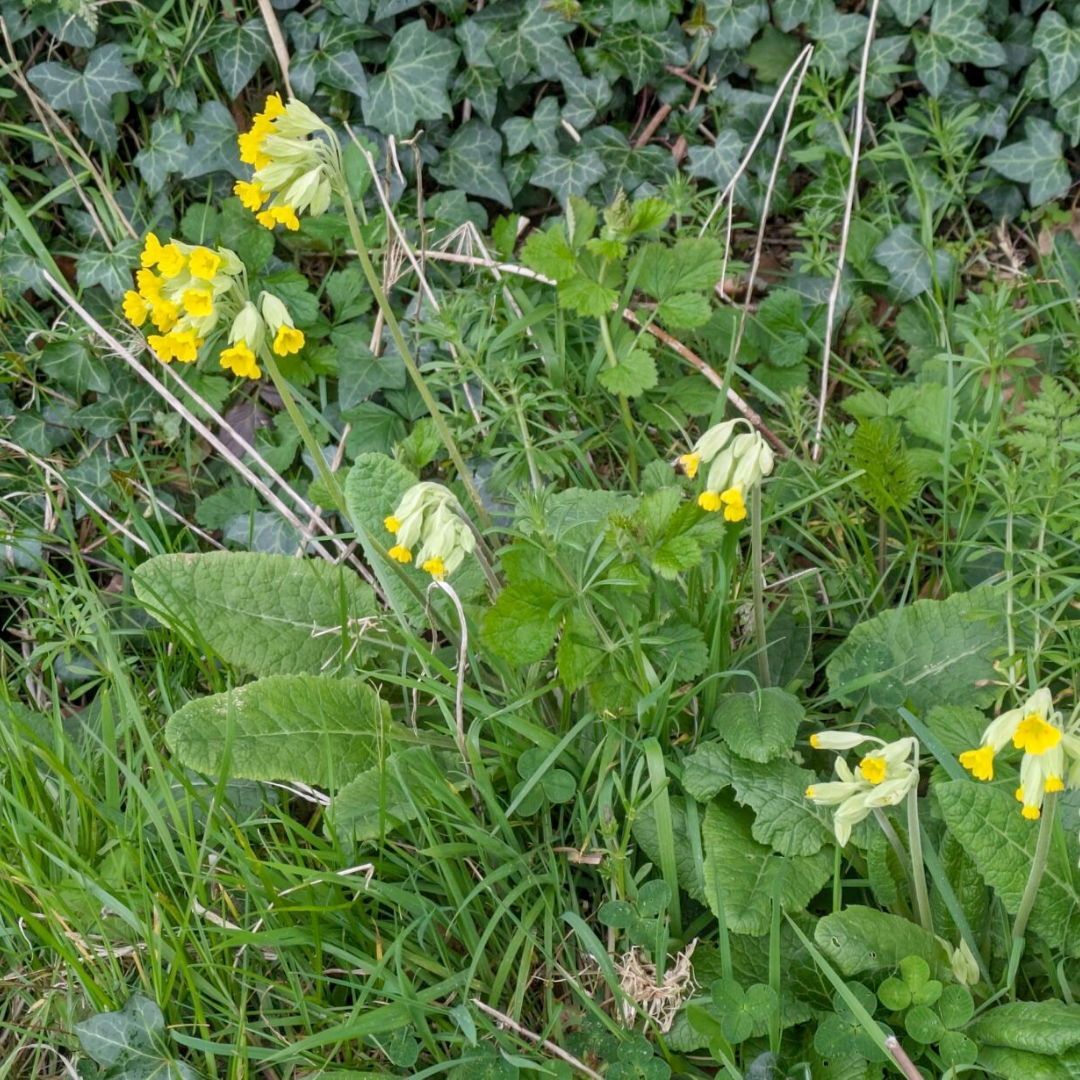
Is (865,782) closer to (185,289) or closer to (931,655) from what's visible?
(931,655)

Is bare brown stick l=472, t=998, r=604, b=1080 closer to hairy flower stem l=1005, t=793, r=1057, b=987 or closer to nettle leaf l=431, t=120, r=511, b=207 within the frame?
hairy flower stem l=1005, t=793, r=1057, b=987

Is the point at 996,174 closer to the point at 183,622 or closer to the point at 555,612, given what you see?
the point at 555,612

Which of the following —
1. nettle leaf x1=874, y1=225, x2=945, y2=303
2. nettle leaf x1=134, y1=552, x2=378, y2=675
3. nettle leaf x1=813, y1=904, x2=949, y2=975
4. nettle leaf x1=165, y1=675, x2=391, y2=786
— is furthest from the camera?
nettle leaf x1=874, y1=225, x2=945, y2=303

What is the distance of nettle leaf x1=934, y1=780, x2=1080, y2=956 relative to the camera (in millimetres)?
1952

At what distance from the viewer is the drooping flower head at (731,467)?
6.44ft

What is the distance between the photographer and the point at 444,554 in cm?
202

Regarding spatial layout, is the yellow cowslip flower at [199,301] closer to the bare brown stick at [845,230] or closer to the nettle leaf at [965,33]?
the bare brown stick at [845,230]

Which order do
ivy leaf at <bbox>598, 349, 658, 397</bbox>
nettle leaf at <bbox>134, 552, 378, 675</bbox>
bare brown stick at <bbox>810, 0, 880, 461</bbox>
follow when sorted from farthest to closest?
bare brown stick at <bbox>810, 0, 880, 461</bbox> → ivy leaf at <bbox>598, 349, 658, 397</bbox> → nettle leaf at <bbox>134, 552, 378, 675</bbox>

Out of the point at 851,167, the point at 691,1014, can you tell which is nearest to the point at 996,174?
the point at 851,167

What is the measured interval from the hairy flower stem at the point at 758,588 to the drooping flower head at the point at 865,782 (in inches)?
14.0

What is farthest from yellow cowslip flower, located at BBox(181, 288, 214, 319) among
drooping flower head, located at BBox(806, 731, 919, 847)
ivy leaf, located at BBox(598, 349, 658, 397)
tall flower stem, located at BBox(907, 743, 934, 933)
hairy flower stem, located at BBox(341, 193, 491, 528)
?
tall flower stem, located at BBox(907, 743, 934, 933)

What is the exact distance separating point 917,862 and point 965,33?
224cm

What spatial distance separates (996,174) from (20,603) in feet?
9.07

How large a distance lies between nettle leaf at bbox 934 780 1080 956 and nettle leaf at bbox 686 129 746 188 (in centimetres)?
187
